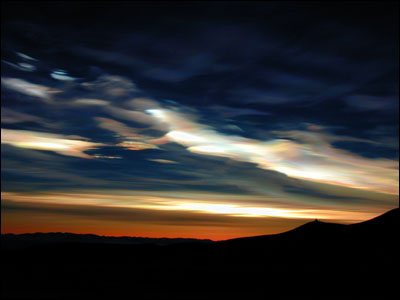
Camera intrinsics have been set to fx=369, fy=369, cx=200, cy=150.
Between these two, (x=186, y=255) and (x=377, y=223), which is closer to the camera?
(x=186, y=255)

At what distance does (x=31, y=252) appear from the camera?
84.2 metres

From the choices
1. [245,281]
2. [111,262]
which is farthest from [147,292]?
[111,262]

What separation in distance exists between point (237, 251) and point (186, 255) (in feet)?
45.1

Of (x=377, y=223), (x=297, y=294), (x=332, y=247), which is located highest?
(x=377, y=223)

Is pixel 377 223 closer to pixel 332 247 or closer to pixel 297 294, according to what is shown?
pixel 332 247

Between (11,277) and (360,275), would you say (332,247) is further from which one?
(11,277)

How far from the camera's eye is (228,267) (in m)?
78.2

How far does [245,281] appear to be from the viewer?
215 ft

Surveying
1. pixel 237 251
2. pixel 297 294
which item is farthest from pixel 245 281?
pixel 237 251

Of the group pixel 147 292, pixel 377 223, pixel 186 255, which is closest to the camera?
pixel 147 292

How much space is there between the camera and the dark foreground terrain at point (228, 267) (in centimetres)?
5378

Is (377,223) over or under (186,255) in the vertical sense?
over

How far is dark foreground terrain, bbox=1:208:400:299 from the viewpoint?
5378 cm

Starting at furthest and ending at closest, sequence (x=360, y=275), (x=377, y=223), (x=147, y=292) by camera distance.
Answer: (x=377, y=223)
(x=360, y=275)
(x=147, y=292)
